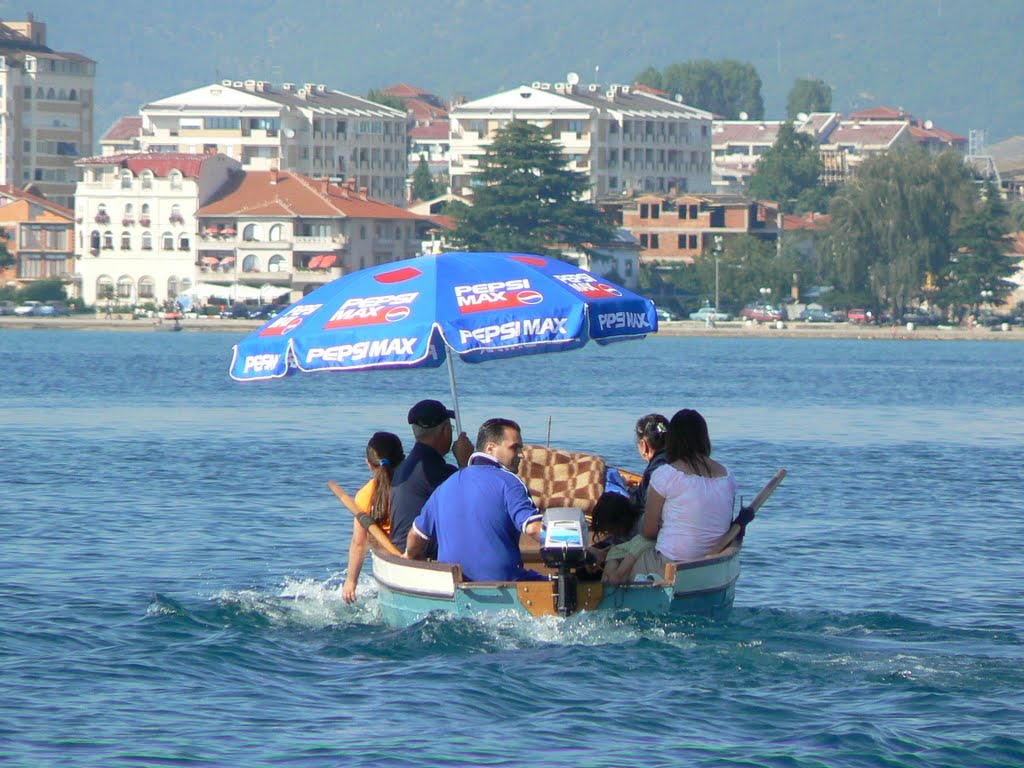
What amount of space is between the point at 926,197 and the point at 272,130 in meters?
55.9

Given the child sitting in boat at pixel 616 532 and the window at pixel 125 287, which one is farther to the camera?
the window at pixel 125 287

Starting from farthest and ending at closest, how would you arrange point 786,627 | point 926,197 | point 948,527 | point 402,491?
point 926,197 < point 948,527 < point 786,627 < point 402,491

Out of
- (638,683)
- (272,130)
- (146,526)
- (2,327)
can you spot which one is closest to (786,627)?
(638,683)

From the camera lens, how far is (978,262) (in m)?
114

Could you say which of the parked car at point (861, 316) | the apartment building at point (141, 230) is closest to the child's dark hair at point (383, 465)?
the parked car at point (861, 316)

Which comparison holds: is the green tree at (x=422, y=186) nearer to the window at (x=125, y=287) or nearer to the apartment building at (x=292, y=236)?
the apartment building at (x=292, y=236)

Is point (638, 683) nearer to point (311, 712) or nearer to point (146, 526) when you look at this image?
point (311, 712)

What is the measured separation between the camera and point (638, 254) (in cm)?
12850

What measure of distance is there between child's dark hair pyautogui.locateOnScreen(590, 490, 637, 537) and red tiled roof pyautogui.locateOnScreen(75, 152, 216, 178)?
114m

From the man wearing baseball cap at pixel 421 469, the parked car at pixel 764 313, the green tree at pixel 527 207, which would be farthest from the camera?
the parked car at pixel 764 313

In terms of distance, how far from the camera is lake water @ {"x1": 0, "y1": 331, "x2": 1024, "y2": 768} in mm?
12141

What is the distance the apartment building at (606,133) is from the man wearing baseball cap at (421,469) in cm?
13934

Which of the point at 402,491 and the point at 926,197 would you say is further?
the point at 926,197

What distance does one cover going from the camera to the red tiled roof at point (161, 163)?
127 metres
